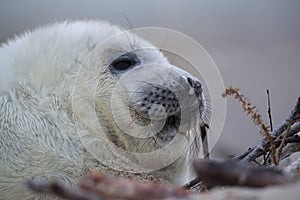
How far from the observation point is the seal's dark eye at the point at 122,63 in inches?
41.6

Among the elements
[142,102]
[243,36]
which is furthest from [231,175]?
[243,36]

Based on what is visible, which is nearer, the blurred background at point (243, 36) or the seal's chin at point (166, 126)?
the seal's chin at point (166, 126)

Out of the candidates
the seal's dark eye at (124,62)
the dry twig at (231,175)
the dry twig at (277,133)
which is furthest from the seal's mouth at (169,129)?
the dry twig at (231,175)

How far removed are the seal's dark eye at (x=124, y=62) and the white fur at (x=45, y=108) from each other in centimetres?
2

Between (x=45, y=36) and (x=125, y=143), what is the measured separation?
257 millimetres

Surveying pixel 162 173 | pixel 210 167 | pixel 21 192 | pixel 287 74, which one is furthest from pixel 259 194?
pixel 287 74

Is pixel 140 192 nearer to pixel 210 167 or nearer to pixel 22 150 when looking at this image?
pixel 210 167

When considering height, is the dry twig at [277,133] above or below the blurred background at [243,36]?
below

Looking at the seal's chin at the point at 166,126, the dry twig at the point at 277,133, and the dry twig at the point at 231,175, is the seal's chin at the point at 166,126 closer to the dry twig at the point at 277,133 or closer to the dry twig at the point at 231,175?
the dry twig at the point at 277,133

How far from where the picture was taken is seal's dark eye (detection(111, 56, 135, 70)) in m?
1.06

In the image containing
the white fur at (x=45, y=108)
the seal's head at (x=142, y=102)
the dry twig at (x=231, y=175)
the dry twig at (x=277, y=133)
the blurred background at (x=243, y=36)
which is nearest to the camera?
the dry twig at (x=231, y=175)

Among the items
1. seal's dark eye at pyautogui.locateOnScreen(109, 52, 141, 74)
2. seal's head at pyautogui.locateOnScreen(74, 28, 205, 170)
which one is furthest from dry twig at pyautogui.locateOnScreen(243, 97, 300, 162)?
seal's dark eye at pyautogui.locateOnScreen(109, 52, 141, 74)

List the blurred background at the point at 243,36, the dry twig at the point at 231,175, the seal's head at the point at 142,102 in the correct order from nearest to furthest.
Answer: the dry twig at the point at 231,175 < the seal's head at the point at 142,102 < the blurred background at the point at 243,36

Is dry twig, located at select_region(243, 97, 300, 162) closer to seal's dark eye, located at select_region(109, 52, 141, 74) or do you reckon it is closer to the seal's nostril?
the seal's nostril
